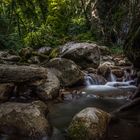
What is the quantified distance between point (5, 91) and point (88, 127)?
13.6 feet

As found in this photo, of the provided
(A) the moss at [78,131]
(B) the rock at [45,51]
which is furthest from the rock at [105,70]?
(A) the moss at [78,131]

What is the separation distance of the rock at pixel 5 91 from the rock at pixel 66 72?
222 centimetres

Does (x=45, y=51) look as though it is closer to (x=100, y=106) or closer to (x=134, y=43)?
(x=134, y=43)

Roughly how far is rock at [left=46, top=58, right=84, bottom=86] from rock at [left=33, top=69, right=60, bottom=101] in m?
1.20

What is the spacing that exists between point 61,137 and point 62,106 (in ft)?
8.71

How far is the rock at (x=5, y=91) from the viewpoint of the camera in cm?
964

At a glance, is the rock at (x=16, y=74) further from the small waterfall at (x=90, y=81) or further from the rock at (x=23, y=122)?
the rock at (x=23, y=122)

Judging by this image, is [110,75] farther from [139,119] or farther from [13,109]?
[13,109]

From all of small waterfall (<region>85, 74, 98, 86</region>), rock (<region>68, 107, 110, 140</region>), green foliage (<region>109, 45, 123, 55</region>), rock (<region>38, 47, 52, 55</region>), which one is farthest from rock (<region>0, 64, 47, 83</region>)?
green foliage (<region>109, 45, 123, 55</region>)

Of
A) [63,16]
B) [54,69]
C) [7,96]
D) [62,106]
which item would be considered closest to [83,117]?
[62,106]

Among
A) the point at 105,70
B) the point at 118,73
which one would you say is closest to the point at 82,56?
the point at 105,70

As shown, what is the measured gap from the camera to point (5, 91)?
9.77m

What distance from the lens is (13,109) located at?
705 cm

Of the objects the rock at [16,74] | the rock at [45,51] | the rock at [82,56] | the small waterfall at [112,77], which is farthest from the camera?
the rock at [45,51]
